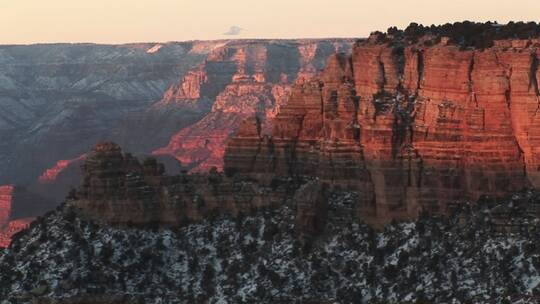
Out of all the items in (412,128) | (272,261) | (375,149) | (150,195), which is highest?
(412,128)

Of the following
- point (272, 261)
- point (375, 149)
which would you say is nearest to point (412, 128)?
point (375, 149)

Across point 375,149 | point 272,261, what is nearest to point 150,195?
point 272,261

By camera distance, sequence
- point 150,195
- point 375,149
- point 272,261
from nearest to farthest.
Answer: point 375,149 < point 272,261 < point 150,195

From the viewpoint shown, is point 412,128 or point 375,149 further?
point 375,149

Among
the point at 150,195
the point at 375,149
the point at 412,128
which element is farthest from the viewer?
the point at 150,195

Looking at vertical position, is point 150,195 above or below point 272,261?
above

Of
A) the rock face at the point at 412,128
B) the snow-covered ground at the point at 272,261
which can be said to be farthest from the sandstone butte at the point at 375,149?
the snow-covered ground at the point at 272,261

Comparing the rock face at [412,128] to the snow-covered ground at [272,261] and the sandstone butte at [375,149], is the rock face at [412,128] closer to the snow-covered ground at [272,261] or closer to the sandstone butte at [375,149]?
the sandstone butte at [375,149]

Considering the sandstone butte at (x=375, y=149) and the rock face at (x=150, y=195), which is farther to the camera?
the rock face at (x=150, y=195)

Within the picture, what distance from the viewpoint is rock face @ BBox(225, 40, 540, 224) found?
100562 mm

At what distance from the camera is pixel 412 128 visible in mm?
105250

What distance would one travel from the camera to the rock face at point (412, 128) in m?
101

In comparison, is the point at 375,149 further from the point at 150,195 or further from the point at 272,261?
the point at 150,195

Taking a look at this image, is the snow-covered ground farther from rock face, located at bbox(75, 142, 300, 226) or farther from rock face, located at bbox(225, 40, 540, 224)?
rock face, located at bbox(225, 40, 540, 224)
